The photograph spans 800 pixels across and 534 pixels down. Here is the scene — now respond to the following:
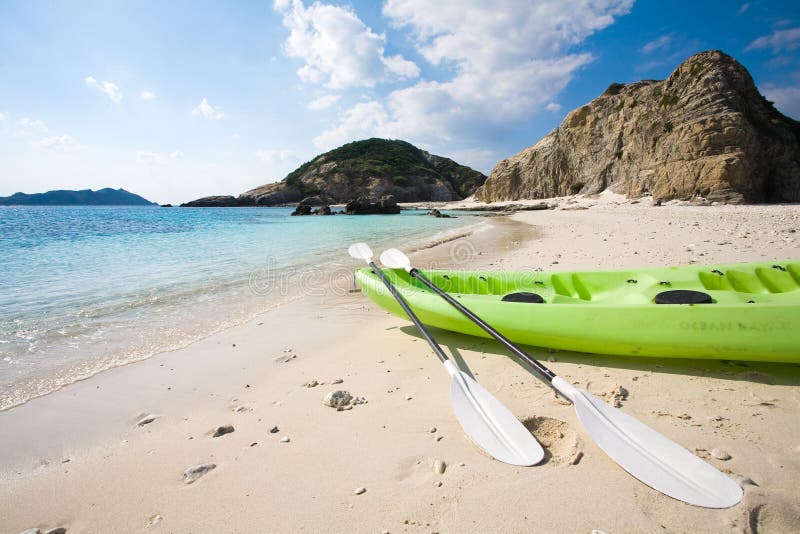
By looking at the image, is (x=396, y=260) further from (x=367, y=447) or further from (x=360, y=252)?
(x=367, y=447)

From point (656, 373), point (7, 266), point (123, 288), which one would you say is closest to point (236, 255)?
point (123, 288)

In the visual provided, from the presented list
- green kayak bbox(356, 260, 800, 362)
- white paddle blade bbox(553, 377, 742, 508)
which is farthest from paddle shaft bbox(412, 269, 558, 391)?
white paddle blade bbox(553, 377, 742, 508)

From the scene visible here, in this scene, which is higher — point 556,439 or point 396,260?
point 396,260

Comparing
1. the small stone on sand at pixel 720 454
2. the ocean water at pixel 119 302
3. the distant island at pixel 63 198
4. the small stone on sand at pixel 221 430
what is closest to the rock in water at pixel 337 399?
the small stone on sand at pixel 221 430

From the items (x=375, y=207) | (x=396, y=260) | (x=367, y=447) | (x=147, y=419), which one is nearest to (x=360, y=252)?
(x=396, y=260)

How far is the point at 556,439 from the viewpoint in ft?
5.62

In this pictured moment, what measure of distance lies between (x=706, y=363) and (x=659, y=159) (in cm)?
2448

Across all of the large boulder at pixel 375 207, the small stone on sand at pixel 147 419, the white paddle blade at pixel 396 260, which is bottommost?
the small stone on sand at pixel 147 419

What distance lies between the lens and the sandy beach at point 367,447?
1.28 metres

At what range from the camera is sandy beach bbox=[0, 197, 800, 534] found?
1.28m

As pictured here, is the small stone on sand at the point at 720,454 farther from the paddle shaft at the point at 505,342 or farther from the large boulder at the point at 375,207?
the large boulder at the point at 375,207

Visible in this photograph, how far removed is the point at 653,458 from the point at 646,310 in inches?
45.2

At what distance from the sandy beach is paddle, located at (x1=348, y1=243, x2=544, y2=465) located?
60mm

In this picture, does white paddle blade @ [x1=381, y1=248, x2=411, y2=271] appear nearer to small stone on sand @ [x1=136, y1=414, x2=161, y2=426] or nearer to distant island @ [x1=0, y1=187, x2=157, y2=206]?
small stone on sand @ [x1=136, y1=414, x2=161, y2=426]
